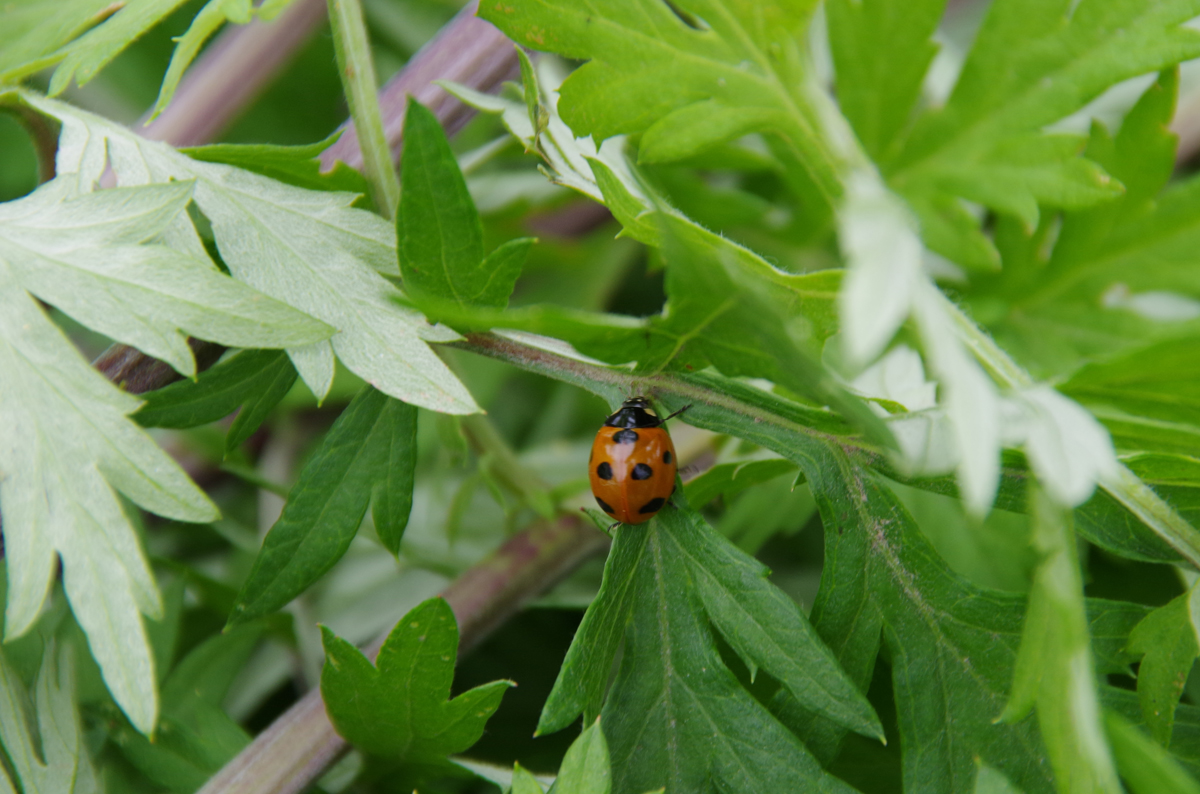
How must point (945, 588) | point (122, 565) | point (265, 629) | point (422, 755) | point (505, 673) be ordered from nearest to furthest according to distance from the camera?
1. point (122, 565)
2. point (945, 588)
3. point (422, 755)
4. point (265, 629)
5. point (505, 673)

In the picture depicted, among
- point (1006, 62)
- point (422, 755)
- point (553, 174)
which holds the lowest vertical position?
point (422, 755)

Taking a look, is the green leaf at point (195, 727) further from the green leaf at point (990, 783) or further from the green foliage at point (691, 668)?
the green leaf at point (990, 783)

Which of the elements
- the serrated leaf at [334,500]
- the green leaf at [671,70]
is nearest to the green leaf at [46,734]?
the serrated leaf at [334,500]

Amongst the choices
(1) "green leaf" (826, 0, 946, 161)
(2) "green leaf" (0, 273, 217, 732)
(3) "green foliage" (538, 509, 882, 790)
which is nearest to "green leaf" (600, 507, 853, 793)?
(3) "green foliage" (538, 509, 882, 790)

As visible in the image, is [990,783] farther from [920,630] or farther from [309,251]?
[309,251]

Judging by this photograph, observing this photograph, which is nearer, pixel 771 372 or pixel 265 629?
pixel 771 372

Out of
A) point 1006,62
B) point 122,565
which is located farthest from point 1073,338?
point 122,565

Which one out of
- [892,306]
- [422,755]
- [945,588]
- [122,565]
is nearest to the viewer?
[892,306]

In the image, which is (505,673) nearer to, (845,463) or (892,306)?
(845,463)
